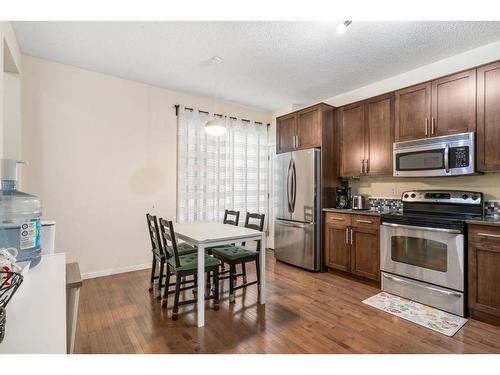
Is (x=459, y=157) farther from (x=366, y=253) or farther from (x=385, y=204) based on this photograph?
(x=366, y=253)

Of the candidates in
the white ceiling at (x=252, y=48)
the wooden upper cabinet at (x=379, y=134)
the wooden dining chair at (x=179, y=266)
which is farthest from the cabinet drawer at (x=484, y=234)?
the wooden dining chair at (x=179, y=266)

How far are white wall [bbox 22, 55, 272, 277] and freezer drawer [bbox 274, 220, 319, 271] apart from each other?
175 cm

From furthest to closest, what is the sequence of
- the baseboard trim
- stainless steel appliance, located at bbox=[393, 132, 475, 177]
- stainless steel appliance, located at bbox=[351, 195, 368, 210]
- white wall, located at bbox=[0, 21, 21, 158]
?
stainless steel appliance, located at bbox=[351, 195, 368, 210] < the baseboard trim < stainless steel appliance, located at bbox=[393, 132, 475, 177] < white wall, located at bbox=[0, 21, 21, 158]

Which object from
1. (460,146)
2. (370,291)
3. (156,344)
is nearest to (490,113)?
(460,146)

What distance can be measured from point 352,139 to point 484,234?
188 centimetres

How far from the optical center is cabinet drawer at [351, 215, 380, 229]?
3.18 m

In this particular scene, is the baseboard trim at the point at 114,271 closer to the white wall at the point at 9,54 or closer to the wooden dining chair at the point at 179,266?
the wooden dining chair at the point at 179,266

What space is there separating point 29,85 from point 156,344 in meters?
3.20

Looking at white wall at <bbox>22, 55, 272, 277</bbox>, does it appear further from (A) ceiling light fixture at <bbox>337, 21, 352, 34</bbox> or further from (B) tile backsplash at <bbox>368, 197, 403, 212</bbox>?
(B) tile backsplash at <bbox>368, 197, 403, 212</bbox>

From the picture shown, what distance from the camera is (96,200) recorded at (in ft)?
11.5

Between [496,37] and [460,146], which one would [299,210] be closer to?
[460,146]

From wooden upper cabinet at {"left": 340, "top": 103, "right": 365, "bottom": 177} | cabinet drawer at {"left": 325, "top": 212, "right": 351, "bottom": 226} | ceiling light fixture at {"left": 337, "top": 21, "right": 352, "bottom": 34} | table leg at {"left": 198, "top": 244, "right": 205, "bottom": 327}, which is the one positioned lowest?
table leg at {"left": 198, "top": 244, "right": 205, "bottom": 327}

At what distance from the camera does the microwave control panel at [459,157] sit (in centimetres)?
263

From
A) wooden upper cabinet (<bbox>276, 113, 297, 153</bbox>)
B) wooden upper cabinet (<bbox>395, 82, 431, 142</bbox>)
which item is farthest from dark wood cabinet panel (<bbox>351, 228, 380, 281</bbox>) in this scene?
wooden upper cabinet (<bbox>276, 113, 297, 153</bbox>)
